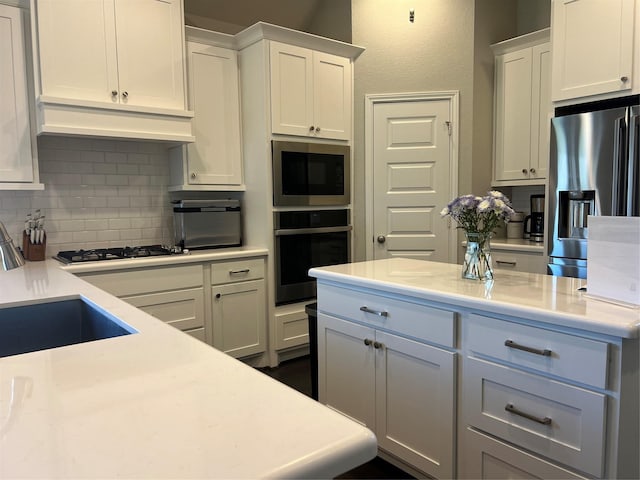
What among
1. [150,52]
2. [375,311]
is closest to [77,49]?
[150,52]

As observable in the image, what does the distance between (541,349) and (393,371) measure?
65 cm

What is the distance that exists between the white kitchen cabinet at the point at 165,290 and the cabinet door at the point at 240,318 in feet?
0.37

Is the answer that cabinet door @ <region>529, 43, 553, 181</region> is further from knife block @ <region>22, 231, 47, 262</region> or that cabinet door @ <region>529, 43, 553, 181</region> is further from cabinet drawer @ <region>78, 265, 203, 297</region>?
knife block @ <region>22, 231, 47, 262</region>

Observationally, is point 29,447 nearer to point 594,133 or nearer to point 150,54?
point 150,54

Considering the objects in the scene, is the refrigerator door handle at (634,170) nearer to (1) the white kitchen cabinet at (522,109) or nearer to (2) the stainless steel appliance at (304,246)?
(1) the white kitchen cabinet at (522,109)

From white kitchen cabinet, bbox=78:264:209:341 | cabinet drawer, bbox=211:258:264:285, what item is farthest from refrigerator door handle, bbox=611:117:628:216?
white kitchen cabinet, bbox=78:264:209:341

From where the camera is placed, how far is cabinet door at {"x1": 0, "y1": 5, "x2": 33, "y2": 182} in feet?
9.04

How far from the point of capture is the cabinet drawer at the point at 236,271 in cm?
326

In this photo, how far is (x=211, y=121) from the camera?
352 centimetres

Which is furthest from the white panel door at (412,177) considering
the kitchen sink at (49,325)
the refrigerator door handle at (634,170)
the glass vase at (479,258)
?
the kitchen sink at (49,325)

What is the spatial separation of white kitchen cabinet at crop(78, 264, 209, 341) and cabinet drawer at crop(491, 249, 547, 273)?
2296mm

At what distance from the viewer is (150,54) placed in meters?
3.08

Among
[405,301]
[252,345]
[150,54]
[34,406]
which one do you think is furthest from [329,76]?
[34,406]

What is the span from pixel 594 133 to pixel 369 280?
6.53 ft
